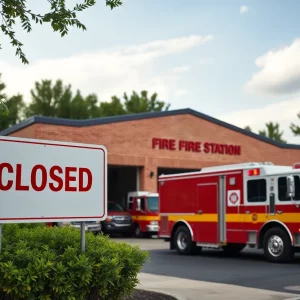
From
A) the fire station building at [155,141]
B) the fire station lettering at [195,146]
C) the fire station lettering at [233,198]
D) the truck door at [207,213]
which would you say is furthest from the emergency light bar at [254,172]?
the fire station lettering at [195,146]

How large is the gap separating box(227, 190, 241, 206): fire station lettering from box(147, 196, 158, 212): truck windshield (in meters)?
12.3

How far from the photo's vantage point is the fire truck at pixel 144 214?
→ 29.6 metres

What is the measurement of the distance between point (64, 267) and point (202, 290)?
18.3 feet

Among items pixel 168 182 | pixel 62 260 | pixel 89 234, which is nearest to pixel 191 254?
pixel 168 182

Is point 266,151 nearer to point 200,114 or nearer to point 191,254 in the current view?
point 200,114

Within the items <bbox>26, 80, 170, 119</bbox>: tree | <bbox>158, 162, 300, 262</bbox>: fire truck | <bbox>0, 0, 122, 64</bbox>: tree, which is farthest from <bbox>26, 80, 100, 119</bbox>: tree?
<bbox>0, 0, 122, 64</bbox>: tree

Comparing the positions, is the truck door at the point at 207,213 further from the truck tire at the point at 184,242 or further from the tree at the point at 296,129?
the tree at the point at 296,129

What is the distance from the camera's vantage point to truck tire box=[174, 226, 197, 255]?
63.2 ft

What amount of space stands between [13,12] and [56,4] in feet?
2.16

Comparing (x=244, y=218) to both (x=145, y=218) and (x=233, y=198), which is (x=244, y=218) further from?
(x=145, y=218)

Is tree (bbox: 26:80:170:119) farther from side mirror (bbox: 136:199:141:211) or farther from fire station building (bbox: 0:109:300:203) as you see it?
side mirror (bbox: 136:199:141:211)

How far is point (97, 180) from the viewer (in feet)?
23.0

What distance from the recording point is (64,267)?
6160mm

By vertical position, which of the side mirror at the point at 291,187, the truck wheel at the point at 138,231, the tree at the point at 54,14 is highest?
the tree at the point at 54,14
